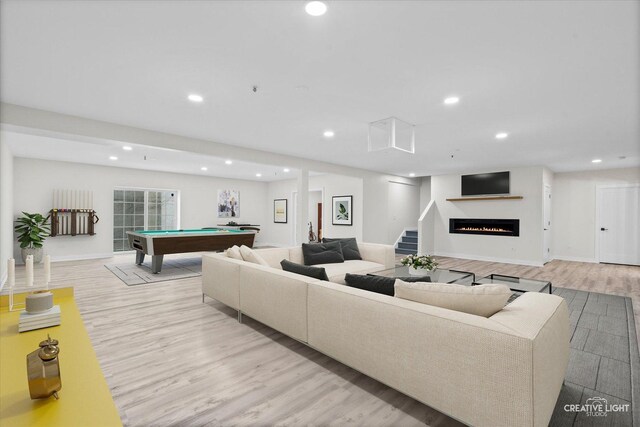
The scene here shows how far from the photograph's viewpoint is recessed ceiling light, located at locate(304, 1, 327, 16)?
5.88 feet

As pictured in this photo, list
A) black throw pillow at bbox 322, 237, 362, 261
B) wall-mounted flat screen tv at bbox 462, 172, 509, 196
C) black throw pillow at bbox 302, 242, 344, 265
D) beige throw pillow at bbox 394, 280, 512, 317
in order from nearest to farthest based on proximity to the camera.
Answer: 1. beige throw pillow at bbox 394, 280, 512, 317
2. black throw pillow at bbox 302, 242, 344, 265
3. black throw pillow at bbox 322, 237, 362, 261
4. wall-mounted flat screen tv at bbox 462, 172, 509, 196

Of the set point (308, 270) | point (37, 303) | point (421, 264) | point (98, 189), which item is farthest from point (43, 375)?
point (98, 189)

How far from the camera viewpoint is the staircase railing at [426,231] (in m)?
8.56

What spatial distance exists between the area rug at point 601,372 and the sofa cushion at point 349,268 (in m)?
2.29

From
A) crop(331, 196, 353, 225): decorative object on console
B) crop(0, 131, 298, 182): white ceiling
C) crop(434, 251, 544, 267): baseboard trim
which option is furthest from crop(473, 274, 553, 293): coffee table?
crop(331, 196, 353, 225): decorative object on console

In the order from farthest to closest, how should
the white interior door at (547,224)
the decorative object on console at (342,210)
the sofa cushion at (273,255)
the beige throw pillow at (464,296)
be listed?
the decorative object on console at (342,210) → the white interior door at (547,224) → the sofa cushion at (273,255) → the beige throw pillow at (464,296)

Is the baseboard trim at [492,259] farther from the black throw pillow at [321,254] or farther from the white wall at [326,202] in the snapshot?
the black throw pillow at [321,254]

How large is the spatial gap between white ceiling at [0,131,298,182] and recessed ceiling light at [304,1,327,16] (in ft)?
12.2

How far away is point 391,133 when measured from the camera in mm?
3928

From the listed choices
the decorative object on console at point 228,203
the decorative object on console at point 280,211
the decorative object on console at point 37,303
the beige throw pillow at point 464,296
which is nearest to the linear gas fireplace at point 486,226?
the decorative object on console at point 280,211

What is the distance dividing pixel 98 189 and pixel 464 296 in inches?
362

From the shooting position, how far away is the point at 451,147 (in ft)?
18.1

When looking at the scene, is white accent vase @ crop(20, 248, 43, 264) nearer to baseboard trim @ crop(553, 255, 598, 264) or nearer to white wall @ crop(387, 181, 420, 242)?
white wall @ crop(387, 181, 420, 242)

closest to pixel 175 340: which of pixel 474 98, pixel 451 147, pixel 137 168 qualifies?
pixel 474 98
